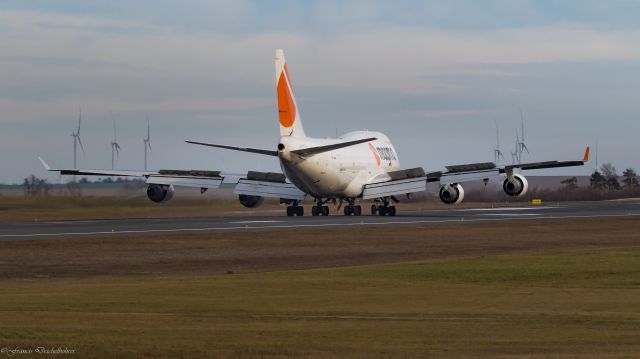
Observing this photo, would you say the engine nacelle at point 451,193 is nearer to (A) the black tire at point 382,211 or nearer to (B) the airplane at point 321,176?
(B) the airplane at point 321,176

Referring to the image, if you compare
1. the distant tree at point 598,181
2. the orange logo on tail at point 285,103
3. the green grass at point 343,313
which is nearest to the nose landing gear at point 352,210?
the orange logo on tail at point 285,103

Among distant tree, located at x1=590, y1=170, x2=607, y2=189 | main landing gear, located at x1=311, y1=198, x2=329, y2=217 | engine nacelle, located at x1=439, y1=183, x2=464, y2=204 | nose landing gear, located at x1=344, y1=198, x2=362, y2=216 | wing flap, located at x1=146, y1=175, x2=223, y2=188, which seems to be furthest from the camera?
distant tree, located at x1=590, y1=170, x2=607, y2=189

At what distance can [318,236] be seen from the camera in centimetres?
5403

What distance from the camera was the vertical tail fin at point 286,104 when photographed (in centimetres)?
7375

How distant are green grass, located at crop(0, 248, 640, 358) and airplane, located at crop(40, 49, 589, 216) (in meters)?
38.2

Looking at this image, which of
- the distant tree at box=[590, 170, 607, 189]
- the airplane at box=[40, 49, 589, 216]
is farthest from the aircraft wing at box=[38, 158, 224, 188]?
the distant tree at box=[590, 170, 607, 189]

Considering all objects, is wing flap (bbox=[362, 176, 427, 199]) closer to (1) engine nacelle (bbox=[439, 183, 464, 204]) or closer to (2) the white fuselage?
(2) the white fuselage

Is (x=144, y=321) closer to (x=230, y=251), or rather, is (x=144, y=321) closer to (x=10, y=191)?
(x=230, y=251)

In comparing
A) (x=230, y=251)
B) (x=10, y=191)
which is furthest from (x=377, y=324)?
(x=10, y=191)

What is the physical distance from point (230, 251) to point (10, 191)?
6361cm

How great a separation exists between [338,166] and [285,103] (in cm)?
666

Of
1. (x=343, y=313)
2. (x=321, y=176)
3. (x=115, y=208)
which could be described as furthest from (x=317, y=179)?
(x=343, y=313)

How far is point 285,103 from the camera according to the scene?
74.3 meters

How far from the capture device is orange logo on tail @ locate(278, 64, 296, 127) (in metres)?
73.8
